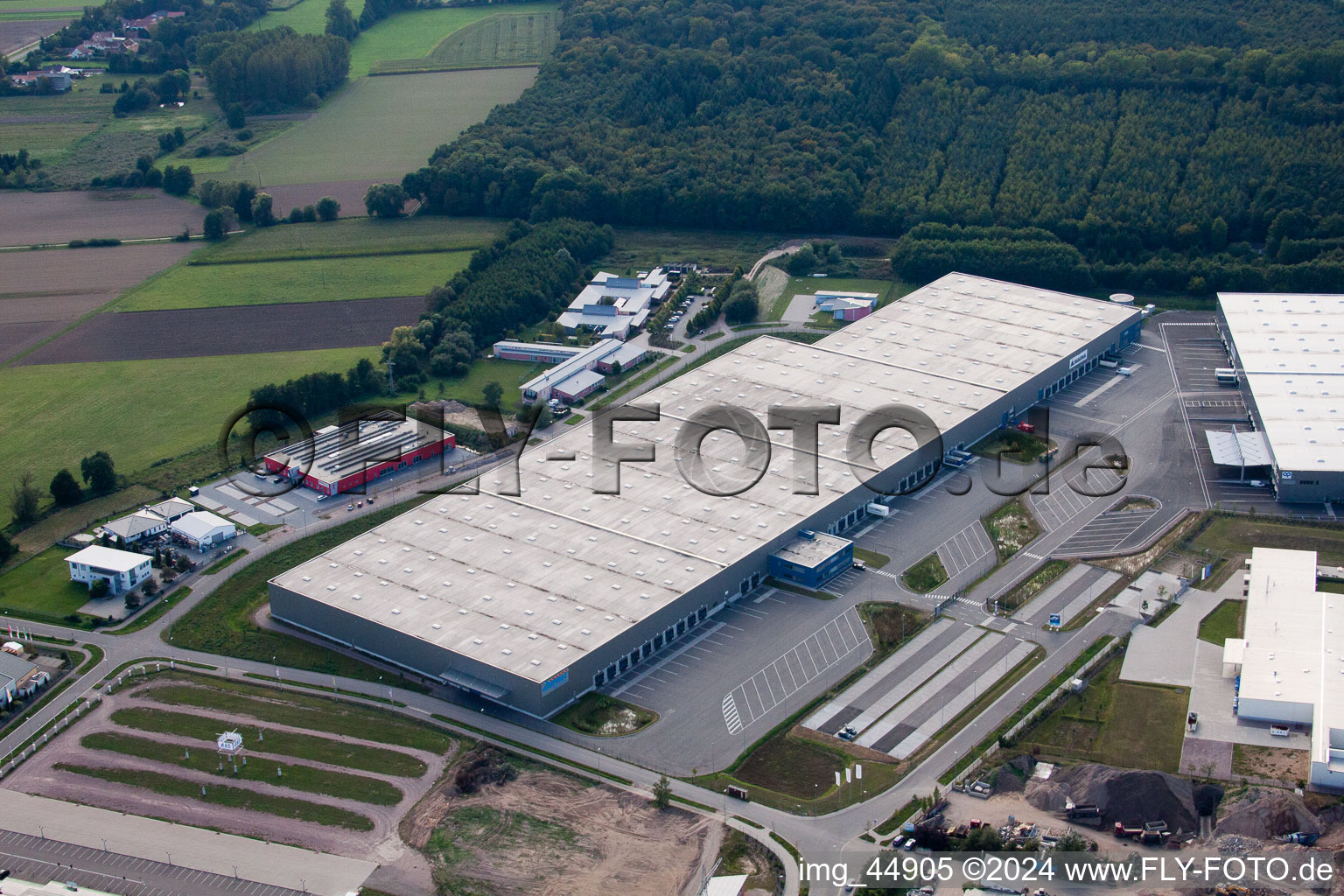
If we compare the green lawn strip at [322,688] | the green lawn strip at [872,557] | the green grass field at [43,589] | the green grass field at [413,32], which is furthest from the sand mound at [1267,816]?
the green grass field at [413,32]

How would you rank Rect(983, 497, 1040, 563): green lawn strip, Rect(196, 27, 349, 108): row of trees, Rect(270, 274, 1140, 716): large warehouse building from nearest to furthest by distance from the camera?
Rect(270, 274, 1140, 716): large warehouse building < Rect(983, 497, 1040, 563): green lawn strip < Rect(196, 27, 349, 108): row of trees

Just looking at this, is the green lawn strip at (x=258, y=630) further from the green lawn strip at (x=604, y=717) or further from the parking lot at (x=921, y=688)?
the parking lot at (x=921, y=688)

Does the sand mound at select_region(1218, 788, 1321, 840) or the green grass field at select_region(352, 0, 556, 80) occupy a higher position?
the green grass field at select_region(352, 0, 556, 80)

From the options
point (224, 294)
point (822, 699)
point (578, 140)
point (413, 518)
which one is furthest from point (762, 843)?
point (578, 140)

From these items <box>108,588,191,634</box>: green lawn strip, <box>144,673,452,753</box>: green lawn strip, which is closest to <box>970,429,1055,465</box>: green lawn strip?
<box>144,673,452,753</box>: green lawn strip

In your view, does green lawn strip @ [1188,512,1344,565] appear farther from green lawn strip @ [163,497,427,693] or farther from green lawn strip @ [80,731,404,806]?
green lawn strip @ [80,731,404,806]

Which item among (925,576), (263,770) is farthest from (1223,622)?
(263,770)
